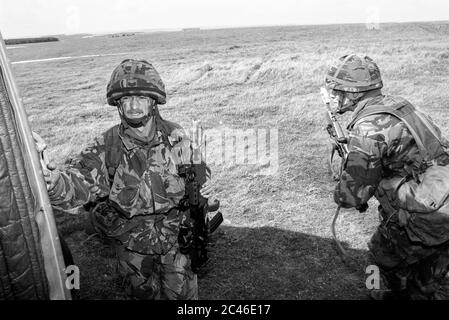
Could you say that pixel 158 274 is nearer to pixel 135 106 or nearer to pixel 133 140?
pixel 133 140

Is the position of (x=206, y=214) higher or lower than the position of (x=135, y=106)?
lower

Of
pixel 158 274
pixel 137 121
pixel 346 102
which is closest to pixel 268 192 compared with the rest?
pixel 346 102

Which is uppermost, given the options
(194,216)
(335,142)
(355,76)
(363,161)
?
(355,76)

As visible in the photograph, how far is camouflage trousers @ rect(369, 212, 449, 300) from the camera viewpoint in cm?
346

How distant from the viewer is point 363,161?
10.8ft

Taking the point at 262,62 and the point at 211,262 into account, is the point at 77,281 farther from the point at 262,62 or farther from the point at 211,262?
the point at 262,62

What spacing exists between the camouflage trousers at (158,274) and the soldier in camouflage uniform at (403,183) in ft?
5.21

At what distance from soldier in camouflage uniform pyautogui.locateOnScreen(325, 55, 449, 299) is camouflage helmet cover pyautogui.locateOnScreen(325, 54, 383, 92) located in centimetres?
1

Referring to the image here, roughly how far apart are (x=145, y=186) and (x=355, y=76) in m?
2.32

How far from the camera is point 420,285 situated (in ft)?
11.6

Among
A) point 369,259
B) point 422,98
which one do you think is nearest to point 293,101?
point 422,98

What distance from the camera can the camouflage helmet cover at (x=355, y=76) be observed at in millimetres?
3801

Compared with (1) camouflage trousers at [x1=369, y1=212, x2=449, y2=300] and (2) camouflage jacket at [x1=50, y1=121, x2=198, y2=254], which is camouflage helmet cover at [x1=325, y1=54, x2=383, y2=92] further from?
(2) camouflage jacket at [x1=50, y1=121, x2=198, y2=254]
